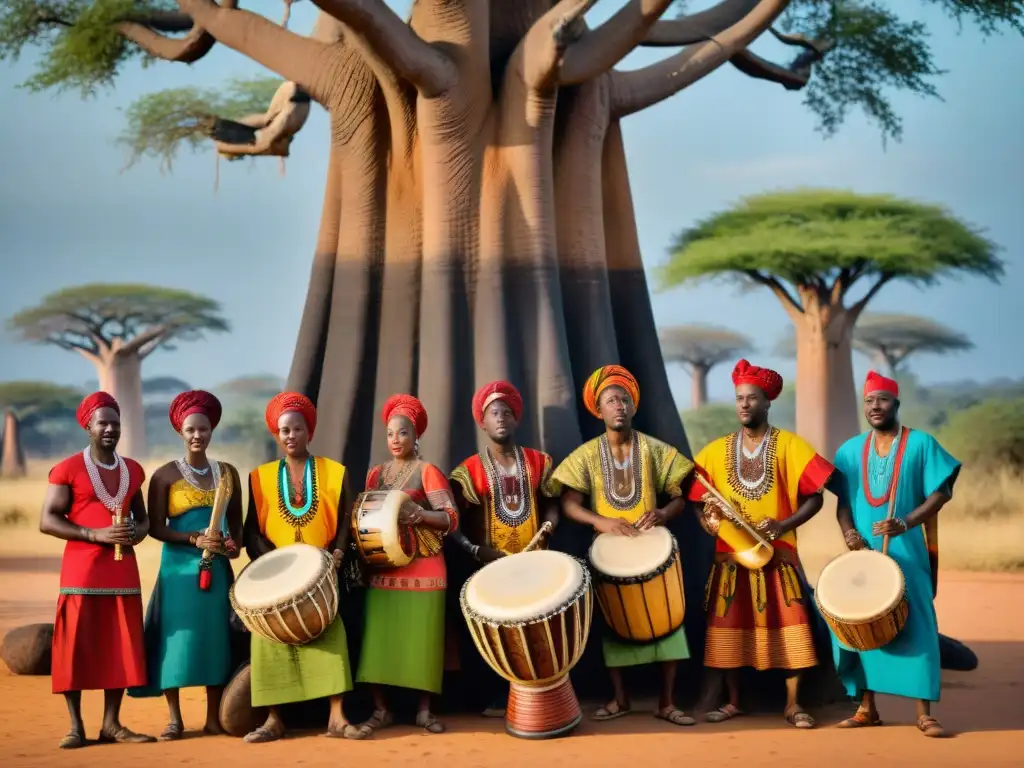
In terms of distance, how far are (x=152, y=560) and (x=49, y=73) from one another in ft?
29.6

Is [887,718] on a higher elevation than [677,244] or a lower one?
lower

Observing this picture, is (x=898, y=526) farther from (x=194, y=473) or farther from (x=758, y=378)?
(x=194, y=473)

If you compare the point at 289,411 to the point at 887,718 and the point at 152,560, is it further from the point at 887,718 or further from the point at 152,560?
the point at 152,560

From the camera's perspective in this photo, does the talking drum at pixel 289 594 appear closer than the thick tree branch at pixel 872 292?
Yes

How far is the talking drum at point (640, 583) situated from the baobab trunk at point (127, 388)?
27185 millimetres

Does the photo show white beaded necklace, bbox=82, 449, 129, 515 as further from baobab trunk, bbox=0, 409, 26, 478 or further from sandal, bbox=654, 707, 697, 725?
baobab trunk, bbox=0, 409, 26, 478

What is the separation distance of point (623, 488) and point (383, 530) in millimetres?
1246

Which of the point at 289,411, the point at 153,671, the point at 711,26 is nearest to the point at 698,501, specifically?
the point at 289,411

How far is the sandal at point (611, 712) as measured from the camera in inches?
299

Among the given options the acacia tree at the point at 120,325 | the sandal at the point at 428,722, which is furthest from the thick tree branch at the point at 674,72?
the acacia tree at the point at 120,325

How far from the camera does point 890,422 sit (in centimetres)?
739

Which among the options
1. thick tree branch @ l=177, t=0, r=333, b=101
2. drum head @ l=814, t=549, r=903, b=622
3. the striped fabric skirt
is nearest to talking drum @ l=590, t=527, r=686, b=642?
the striped fabric skirt

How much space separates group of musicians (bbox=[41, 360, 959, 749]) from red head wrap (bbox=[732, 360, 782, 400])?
10 millimetres

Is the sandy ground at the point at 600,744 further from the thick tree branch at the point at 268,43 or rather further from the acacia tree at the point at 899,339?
the acacia tree at the point at 899,339
